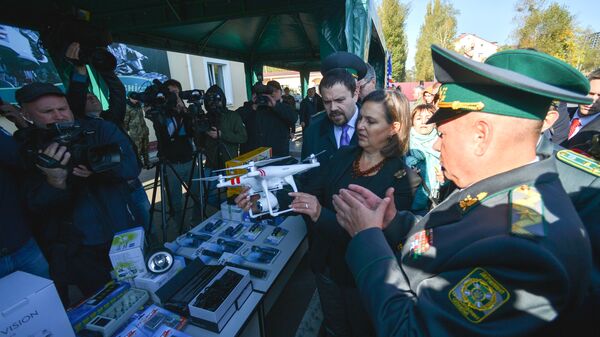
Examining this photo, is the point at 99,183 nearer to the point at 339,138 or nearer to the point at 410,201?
the point at 339,138

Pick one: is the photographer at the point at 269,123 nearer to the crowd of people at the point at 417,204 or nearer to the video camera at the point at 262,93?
the video camera at the point at 262,93

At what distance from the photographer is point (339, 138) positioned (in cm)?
249

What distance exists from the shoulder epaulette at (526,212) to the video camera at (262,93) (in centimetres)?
389

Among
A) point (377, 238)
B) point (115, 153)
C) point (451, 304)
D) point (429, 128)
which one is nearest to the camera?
point (451, 304)

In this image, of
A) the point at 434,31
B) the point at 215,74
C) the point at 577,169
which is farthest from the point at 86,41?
the point at 434,31

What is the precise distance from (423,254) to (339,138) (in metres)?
1.70

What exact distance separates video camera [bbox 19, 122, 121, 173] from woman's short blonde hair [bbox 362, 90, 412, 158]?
6.06ft

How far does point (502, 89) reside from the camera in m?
0.82

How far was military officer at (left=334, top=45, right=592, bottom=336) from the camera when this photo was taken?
64cm

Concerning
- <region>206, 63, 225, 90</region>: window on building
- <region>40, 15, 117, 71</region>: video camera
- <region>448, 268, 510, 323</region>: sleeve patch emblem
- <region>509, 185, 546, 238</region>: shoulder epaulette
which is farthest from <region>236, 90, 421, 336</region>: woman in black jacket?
<region>206, 63, 225, 90</region>: window on building

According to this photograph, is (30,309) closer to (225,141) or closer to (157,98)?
(157,98)

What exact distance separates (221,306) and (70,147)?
1394 mm

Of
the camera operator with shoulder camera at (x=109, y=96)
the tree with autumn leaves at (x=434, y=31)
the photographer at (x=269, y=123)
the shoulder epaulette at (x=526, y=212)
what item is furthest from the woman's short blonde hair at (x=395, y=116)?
the tree with autumn leaves at (x=434, y=31)

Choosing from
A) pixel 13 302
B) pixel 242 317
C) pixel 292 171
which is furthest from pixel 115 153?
pixel 242 317
